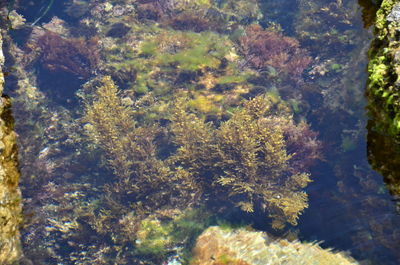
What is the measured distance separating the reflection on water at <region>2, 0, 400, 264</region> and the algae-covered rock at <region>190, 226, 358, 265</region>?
27 centimetres

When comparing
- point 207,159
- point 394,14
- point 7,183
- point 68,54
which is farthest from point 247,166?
point 68,54

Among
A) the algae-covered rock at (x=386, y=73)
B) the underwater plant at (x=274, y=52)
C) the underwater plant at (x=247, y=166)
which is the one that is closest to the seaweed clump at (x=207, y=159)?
the underwater plant at (x=247, y=166)

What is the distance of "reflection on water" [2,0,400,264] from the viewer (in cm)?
536

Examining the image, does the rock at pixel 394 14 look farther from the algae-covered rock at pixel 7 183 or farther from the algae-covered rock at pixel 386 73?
the algae-covered rock at pixel 7 183

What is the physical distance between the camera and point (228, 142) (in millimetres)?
5773

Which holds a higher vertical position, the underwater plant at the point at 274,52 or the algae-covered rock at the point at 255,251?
the underwater plant at the point at 274,52

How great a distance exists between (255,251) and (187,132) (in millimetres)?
2914

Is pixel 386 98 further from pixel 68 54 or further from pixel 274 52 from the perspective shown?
pixel 68 54

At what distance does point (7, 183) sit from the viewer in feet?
6.07

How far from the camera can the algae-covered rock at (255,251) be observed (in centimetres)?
403

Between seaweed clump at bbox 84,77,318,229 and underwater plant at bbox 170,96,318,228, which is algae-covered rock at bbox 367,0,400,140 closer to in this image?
seaweed clump at bbox 84,77,318,229

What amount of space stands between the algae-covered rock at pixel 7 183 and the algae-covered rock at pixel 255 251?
2.86 m

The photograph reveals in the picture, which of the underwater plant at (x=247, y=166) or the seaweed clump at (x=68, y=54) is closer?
the underwater plant at (x=247, y=166)

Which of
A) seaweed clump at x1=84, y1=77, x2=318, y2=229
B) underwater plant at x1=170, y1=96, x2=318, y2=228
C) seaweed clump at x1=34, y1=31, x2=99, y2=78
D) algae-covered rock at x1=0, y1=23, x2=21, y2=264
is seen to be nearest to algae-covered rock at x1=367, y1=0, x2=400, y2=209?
algae-covered rock at x1=0, y1=23, x2=21, y2=264
